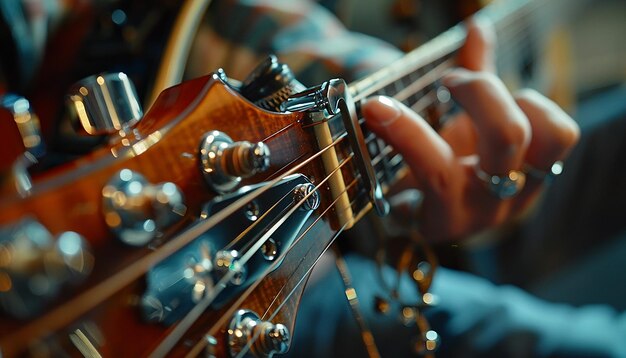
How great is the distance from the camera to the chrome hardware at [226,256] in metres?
0.23

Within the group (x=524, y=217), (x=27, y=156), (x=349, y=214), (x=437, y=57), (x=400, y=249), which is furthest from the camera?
(x=524, y=217)

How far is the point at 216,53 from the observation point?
69cm

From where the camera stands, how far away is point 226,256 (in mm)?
256

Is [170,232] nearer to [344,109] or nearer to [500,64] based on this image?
[344,109]

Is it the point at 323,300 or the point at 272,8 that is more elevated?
the point at 272,8

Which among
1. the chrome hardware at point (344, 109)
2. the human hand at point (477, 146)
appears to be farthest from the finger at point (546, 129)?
the chrome hardware at point (344, 109)

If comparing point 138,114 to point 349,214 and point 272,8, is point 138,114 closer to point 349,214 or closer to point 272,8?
point 349,214

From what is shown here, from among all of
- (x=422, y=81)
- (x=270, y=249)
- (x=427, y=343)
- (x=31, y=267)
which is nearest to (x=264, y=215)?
(x=270, y=249)

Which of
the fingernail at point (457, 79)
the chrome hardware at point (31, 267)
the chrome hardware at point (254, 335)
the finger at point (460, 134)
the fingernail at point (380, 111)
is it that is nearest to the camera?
the chrome hardware at point (31, 267)

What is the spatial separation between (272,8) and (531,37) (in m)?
0.64

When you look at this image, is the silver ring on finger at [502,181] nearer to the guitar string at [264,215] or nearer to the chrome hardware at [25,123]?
the guitar string at [264,215]

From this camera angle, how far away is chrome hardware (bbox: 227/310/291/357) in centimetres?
27

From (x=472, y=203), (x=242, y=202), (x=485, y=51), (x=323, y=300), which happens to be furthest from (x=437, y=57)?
(x=242, y=202)

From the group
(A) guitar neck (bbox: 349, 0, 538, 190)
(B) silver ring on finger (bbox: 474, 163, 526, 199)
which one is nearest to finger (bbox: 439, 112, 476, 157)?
(A) guitar neck (bbox: 349, 0, 538, 190)
